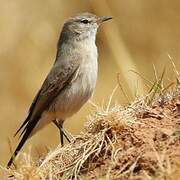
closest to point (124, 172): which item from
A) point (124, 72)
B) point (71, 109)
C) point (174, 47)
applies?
point (71, 109)

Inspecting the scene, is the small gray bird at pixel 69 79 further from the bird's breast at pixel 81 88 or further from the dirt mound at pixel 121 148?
the dirt mound at pixel 121 148

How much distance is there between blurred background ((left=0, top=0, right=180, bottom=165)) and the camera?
15070mm

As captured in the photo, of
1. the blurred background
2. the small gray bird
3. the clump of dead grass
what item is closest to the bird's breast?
the small gray bird

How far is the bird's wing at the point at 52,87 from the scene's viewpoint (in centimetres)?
947

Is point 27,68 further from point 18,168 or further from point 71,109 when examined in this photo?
point 18,168

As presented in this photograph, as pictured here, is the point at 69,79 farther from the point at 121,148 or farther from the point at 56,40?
the point at 56,40

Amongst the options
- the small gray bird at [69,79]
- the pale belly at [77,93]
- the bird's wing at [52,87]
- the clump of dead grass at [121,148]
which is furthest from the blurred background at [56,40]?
the clump of dead grass at [121,148]

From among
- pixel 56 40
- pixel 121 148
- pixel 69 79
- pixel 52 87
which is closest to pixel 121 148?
pixel 121 148

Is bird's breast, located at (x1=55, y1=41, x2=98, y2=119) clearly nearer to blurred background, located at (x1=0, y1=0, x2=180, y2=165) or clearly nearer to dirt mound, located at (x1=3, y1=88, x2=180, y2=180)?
dirt mound, located at (x1=3, y1=88, x2=180, y2=180)

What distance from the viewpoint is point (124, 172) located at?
6.21 meters

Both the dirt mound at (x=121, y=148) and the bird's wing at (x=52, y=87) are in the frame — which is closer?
the dirt mound at (x=121, y=148)

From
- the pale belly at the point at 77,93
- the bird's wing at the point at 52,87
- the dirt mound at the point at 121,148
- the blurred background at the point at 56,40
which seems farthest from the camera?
the blurred background at the point at 56,40

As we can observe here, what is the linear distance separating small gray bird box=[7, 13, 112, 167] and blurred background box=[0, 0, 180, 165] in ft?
14.8

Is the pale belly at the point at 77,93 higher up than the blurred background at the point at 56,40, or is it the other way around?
the pale belly at the point at 77,93
